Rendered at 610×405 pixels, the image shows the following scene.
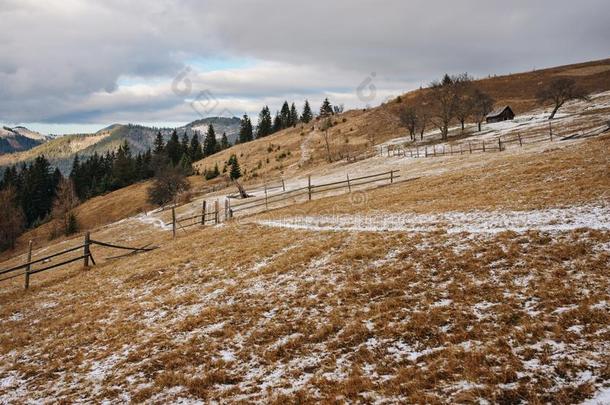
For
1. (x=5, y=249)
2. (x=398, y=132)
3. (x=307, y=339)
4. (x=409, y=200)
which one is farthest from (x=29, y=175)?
(x=307, y=339)

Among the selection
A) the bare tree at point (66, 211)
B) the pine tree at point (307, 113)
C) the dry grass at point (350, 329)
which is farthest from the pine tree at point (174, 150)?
the dry grass at point (350, 329)

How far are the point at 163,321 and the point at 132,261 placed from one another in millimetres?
11623

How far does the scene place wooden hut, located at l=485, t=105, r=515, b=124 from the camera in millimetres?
72000

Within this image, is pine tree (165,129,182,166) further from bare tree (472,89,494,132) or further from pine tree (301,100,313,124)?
bare tree (472,89,494,132)

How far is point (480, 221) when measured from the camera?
15.0 metres

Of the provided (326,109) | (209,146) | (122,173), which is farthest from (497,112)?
(122,173)

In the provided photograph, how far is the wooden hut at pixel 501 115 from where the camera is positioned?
72.0 meters

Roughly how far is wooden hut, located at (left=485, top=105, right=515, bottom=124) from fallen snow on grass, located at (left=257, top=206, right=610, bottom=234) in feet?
210

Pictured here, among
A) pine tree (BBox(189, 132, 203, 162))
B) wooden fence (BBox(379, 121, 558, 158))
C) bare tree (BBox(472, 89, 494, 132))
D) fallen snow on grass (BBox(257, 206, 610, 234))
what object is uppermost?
pine tree (BBox(189, 132, 203, 162))

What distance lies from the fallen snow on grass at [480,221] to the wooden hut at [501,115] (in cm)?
6408

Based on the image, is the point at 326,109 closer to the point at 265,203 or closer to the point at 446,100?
the point at 446,100

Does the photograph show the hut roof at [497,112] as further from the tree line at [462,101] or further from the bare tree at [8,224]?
the bare tree at [8,224]

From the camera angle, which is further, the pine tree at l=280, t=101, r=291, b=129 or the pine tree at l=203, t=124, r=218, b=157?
the pine tree at l=280, t=101, r=291, b=129

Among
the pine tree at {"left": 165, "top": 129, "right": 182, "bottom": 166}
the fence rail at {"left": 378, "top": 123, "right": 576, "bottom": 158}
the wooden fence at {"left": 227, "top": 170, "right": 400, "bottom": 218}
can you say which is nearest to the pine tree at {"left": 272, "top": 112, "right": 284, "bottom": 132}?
the pine tree at {"left": 165, "top": 129, "right": 182, "bottom": 166}
